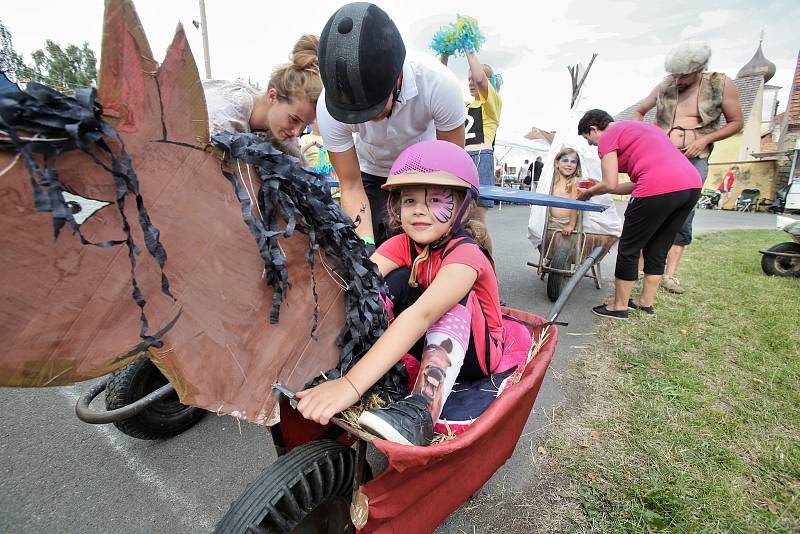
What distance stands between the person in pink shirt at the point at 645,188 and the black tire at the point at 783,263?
3121 millimetres

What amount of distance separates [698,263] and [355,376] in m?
6.91

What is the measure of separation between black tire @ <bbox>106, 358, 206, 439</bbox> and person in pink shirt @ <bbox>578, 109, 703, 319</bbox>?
3.50m

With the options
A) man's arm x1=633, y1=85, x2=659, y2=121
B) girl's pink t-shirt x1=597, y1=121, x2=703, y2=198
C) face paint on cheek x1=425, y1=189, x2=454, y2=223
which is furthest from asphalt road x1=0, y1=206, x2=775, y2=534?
man's arm x1=633, y1=85, x2=659, y2=121

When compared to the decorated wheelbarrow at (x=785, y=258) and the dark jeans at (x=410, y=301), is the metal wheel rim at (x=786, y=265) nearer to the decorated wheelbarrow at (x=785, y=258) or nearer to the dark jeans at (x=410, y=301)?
the decorated wheelbarrow at (x=785, y=258)

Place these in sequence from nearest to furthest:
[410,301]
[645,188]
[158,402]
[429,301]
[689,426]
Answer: [429,301] → [410,301] → [158,402] → [689,426] → [645,188]

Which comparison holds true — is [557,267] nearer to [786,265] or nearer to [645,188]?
[645,188]

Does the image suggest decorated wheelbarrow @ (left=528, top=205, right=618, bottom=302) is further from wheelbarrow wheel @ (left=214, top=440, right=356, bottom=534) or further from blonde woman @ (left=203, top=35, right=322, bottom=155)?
wheelbarrow wheel @ (left=214, top=440, right=356, bottom=534)

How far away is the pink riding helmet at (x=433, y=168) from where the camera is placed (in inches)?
66.6

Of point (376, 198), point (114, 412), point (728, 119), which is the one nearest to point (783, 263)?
point (728, 119)

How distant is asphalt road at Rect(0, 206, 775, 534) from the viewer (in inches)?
66.6

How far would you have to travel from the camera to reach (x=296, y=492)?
3.90 feet

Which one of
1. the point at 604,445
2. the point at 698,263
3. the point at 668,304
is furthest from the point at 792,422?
the point at 698,263

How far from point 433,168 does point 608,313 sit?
123 inches

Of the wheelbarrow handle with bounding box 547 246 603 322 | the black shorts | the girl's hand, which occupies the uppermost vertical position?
the black shorts
